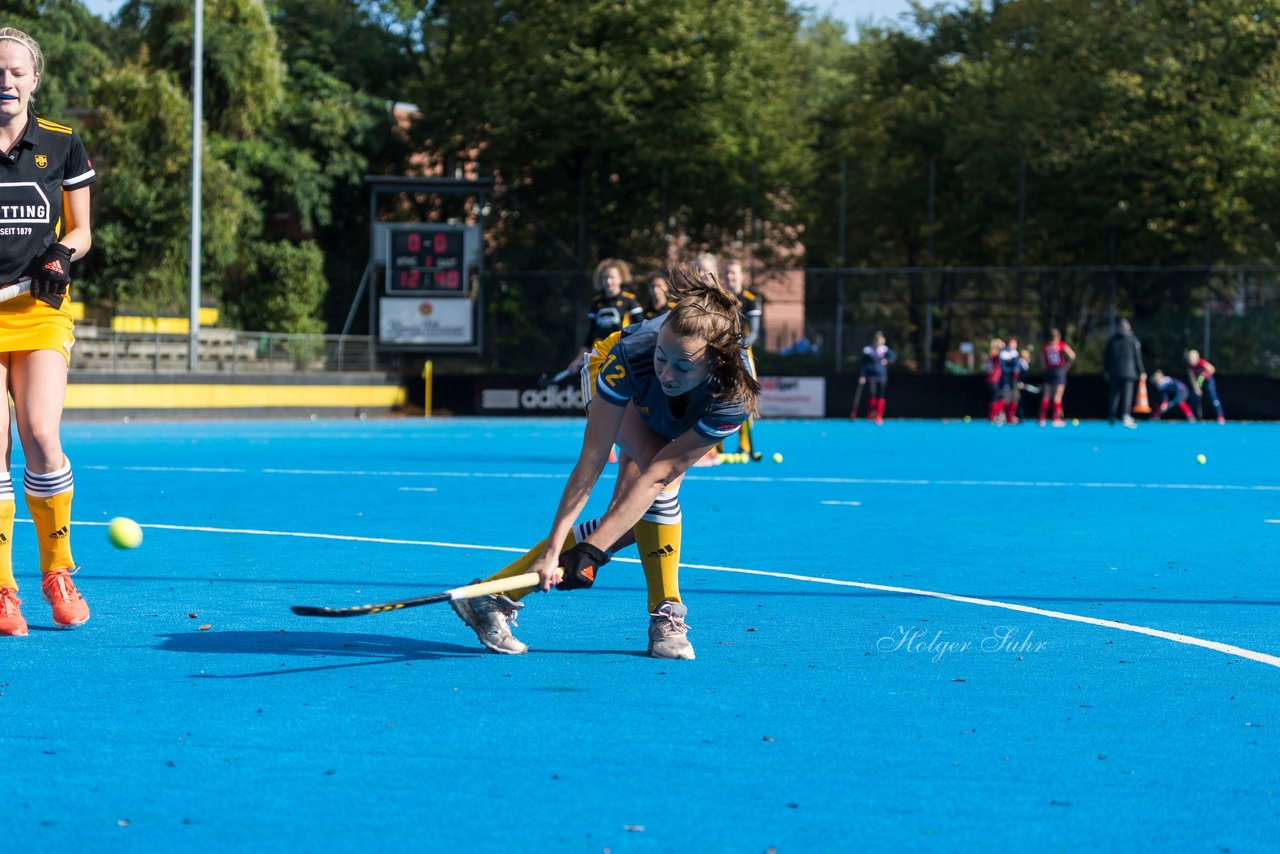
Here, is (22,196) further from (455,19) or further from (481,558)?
(455,19)

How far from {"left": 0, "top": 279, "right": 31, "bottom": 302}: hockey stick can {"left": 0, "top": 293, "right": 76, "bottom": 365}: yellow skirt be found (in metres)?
0.03

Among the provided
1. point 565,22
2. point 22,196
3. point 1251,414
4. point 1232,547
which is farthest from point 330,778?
point 565,22

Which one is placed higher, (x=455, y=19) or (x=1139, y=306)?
(x=455, y=19)

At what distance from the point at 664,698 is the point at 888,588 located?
297 cm

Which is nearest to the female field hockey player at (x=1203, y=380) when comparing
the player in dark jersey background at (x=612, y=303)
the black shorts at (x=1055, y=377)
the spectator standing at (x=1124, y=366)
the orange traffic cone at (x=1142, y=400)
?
the orange traffic cone at (x=1142, y=400)

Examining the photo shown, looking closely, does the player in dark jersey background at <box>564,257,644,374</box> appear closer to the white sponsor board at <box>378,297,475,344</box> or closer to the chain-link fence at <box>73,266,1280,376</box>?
the chain-link fence at <box>73,266,1280,376</box>

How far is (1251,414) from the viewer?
37594 mm

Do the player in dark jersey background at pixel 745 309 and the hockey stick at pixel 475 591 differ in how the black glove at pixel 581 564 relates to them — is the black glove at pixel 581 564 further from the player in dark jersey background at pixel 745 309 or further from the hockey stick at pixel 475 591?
the player in dark jersey background at pixel 745 309

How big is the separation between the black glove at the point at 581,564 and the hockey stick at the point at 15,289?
2.25 meters

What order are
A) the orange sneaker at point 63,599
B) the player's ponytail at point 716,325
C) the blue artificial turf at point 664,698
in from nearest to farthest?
the blue artificial turf at point 664,698 → the player's ponytail at point 716,325 → the orange sneaker at point 63,599

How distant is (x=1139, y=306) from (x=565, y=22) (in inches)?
690

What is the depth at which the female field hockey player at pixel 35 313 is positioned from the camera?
6289 millimetres

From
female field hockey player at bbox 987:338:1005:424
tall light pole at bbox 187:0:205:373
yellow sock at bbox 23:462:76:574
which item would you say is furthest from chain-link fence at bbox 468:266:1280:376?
yellow sock at bbox 23:462:76:574

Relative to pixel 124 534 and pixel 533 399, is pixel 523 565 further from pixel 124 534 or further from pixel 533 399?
pixel 533 399
